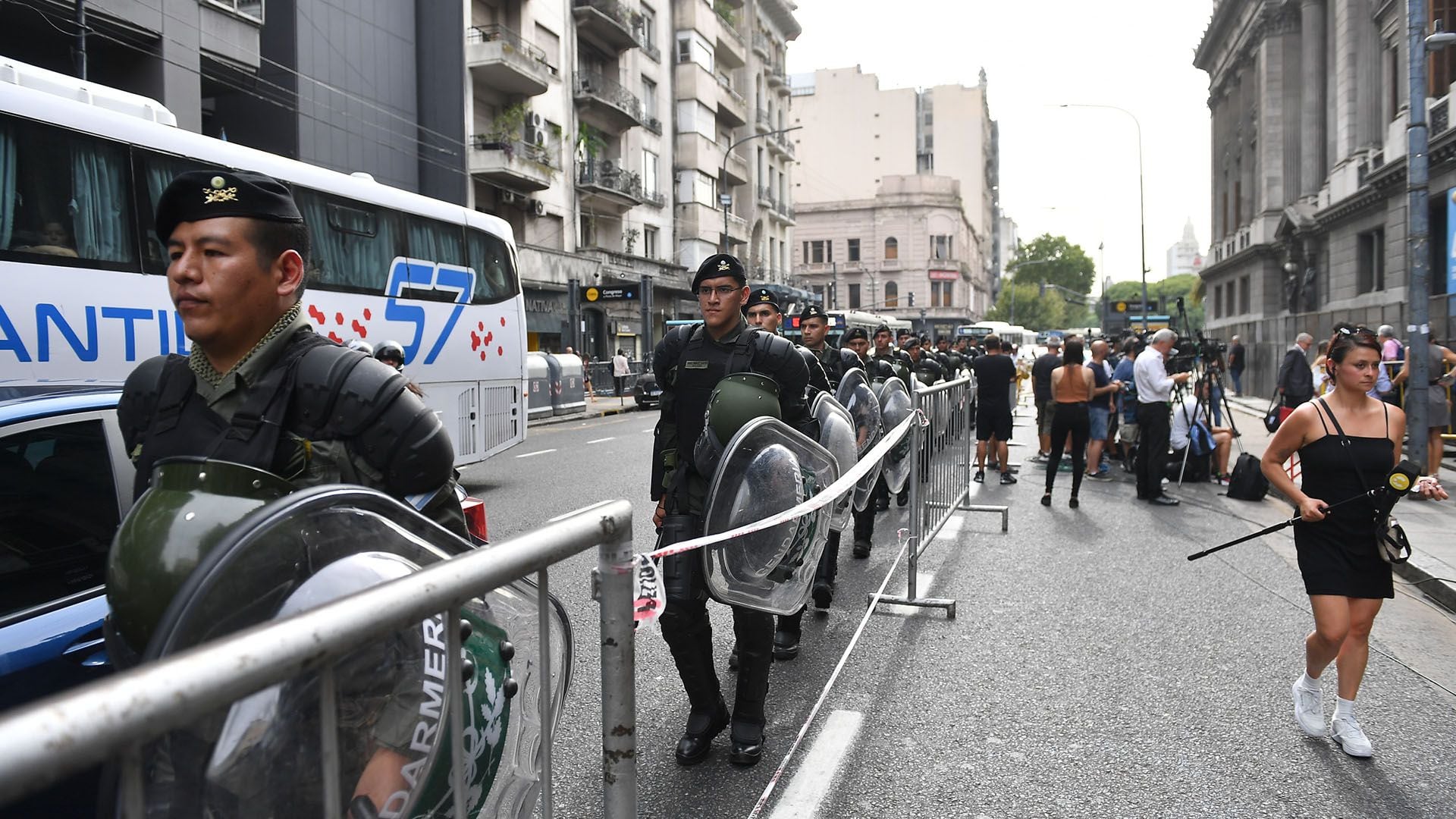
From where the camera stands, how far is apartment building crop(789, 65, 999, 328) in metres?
85.7

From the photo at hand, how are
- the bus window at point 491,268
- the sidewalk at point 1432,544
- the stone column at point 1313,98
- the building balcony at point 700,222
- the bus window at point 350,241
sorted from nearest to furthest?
the sidewalk at point 1432,544 → the bus window at point 350,241 → the bus window at point 491,268 → the stone column at point 1313,98 → the building balcony at point 700,222

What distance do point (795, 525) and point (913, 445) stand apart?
2327 millimetres

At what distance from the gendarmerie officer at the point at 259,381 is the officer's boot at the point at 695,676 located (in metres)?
1.89

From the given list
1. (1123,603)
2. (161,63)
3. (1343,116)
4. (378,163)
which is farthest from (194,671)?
(1343,116)

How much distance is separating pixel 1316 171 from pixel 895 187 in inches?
2118

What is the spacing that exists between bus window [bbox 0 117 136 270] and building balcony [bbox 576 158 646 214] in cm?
2510

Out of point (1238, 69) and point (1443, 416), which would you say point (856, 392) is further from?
point (1238, 69)

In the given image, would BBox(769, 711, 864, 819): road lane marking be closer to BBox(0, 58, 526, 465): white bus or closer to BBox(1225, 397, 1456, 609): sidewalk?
BBox(1225, 397, 1456, 609): sidewalk

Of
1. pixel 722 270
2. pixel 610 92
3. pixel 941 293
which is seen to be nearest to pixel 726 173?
pixel 610 92

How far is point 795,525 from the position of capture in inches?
147

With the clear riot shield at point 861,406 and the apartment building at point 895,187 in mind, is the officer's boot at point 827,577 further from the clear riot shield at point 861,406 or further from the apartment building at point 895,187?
the apartment building at point 895,187

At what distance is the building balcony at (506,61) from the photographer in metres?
27.7

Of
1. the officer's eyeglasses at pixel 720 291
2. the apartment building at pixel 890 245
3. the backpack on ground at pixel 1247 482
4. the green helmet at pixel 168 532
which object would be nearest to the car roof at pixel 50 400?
the green helmet at pixel 168 532

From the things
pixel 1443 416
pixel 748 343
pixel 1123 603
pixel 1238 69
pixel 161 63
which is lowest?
pixel 1123 603
